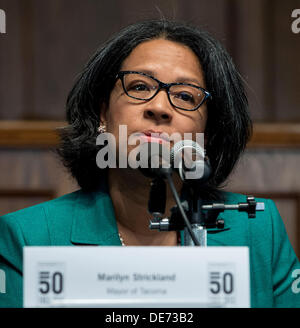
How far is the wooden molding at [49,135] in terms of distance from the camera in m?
2.40

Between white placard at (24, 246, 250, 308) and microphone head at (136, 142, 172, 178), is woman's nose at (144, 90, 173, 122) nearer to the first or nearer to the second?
microphone head at (136, 142, 172, 178)

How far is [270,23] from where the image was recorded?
249 centimetres

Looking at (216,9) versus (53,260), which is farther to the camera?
(216,9)

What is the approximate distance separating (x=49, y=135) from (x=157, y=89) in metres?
0.96

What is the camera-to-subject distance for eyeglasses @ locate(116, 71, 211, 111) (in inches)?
61.0

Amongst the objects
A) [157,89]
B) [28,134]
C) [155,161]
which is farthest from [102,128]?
[28,134]

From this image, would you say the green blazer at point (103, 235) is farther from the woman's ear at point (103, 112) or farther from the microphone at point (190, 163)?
the microphone at point (190, 163)

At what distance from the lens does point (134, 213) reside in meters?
1.70

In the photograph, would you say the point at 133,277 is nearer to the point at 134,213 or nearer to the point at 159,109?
the point at 159,109
